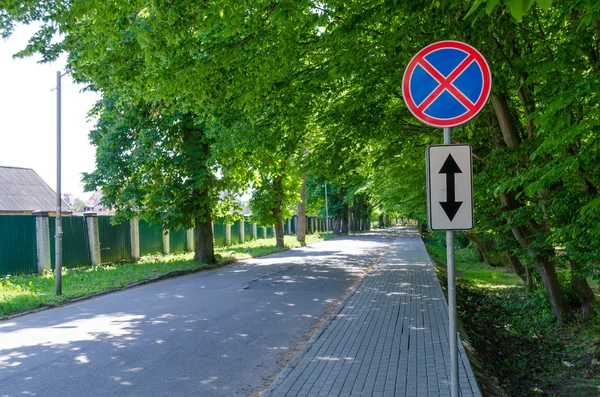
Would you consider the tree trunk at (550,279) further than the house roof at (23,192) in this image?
No

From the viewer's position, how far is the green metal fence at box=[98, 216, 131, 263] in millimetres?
21375

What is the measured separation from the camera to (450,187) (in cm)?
403

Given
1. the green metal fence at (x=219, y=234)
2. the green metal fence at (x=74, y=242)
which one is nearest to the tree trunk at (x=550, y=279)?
the green metal fence at (x=74, y=242)

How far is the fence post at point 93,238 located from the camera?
2058 centimetres

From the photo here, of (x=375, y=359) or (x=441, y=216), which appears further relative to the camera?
(x=375, y=359)

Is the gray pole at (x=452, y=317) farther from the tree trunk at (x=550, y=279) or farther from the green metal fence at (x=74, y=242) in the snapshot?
the green metal fence at (x=74, y=242)

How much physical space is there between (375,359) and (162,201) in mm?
14619

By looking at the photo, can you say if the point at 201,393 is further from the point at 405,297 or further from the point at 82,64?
the point at 405,297

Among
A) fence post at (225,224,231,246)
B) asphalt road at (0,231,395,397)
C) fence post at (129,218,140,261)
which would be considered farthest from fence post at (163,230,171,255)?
asphalt road at (0,231,395,397)

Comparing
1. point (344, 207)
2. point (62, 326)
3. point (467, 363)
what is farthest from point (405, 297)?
point (344, 207)

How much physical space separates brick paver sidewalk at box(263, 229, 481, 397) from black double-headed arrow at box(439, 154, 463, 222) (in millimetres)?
2031

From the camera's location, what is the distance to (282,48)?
31.0 feet

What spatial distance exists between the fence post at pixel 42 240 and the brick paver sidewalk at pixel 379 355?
38.7 ft

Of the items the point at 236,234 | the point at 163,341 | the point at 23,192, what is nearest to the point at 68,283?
the point at 163,341
